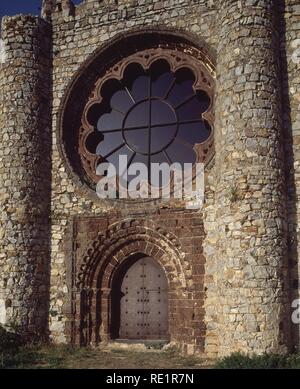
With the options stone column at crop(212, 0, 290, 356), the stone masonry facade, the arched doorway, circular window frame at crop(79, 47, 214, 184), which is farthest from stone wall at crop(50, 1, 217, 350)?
stone column at crop(212, 0, 290, 356)

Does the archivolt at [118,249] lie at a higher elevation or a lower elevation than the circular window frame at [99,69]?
lower

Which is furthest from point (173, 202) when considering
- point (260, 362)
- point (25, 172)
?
point (260, 362)

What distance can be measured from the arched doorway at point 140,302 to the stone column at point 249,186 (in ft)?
4.73

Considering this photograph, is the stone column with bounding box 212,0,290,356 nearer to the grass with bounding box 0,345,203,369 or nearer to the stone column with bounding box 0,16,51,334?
the grass with bounding box 0,345,203,369

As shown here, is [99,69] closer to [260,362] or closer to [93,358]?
[93,358]

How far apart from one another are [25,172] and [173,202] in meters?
3.32

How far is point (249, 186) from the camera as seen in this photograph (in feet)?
29.8

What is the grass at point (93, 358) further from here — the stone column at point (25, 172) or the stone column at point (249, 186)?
the stone column at point (249, 186)

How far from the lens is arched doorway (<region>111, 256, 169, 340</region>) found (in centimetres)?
1052

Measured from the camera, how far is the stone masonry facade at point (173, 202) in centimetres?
896

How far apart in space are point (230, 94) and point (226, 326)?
4.13m

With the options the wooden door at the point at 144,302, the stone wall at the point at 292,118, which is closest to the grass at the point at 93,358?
the wooden door at the point at 144,302
